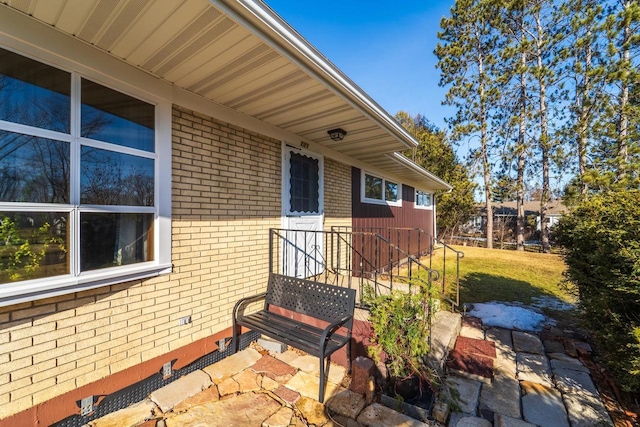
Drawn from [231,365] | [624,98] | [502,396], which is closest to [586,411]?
[502,396]

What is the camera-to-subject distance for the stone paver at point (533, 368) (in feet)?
10.0

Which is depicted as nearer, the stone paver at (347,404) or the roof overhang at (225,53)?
the roof overhang at (225,53)

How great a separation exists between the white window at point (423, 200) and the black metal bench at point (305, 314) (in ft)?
33.0

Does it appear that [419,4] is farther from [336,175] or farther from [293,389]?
[293,389]

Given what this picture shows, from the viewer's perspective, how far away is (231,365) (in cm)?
315

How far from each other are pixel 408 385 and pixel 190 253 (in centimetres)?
277

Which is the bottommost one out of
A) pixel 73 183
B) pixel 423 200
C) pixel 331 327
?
pixel 331 327

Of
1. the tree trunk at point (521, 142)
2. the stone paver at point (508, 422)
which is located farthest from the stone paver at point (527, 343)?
the tree trunk at point (521, 142)

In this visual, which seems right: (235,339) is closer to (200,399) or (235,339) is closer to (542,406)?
(200,399)

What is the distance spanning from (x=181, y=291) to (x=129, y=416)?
44.2 inches

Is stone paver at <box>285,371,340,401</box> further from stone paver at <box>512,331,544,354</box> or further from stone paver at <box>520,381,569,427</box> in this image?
stone paver at <box>512,331,544,354</box>

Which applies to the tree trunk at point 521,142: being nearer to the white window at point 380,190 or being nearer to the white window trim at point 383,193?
the white window trim at point 383,193

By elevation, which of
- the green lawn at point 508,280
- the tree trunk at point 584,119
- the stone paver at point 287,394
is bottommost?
the green lawn at point 508,280

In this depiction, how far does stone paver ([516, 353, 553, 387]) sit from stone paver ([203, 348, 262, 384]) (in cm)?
314
